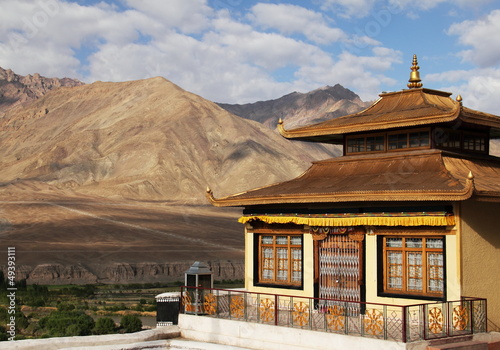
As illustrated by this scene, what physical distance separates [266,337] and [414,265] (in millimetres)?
3721

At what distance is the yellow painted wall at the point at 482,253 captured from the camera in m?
16.2

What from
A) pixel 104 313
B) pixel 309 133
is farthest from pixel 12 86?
pixel 309 133

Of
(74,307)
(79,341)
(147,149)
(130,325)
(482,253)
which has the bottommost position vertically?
(74,307)

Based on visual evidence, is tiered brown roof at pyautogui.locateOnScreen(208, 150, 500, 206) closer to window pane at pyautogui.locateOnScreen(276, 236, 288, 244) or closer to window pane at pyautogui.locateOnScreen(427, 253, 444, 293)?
window pane at pyautogui.locateOnScreen(276, 236, 288, 244)

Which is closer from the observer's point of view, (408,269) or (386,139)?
(408,269)

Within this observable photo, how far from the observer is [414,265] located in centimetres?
1681

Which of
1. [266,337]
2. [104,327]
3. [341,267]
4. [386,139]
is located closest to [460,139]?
[386,139]

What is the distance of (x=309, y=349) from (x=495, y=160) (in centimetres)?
802

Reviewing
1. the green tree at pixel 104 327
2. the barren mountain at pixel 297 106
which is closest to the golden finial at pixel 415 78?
the green tree at pixel 104 327

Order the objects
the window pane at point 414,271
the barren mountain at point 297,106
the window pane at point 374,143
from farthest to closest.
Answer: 1. the barren mountain at point 297,106
2. the window pane at point 374,143
3. the window pane at point 414,271

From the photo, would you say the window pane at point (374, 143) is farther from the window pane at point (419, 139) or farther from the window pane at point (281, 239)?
the window pane at point (281, 239)

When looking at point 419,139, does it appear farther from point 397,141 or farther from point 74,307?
point 74,307

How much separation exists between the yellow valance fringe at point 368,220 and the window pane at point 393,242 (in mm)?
510

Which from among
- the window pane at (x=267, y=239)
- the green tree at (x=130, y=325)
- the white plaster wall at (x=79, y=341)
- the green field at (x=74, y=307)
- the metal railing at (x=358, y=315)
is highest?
the window pane at (x=267, y=239)
